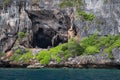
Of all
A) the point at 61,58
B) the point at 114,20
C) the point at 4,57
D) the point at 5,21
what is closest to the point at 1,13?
the point at 5,21

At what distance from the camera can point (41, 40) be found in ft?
352

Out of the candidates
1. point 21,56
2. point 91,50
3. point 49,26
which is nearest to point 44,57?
point 21,56

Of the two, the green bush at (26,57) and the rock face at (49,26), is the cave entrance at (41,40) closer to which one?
the rock face at (49,26)

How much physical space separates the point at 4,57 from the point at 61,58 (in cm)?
1682

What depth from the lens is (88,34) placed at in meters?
96.2

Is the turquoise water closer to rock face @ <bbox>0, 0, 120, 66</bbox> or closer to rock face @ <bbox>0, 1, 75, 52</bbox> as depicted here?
rock face @ <bbox>0, 0, 120, 66</bbox>

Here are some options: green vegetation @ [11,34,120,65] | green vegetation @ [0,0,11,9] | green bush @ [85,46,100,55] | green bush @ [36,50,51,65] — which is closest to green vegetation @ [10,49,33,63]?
green vegetation @ [11,34,120,65]

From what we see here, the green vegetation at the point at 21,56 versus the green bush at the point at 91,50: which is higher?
the green bush at the point at 91,50

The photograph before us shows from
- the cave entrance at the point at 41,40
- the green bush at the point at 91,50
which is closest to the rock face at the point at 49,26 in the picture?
the cave entrance at the point at 41,40

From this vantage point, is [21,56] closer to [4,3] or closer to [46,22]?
[46,22]

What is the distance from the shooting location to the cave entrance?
346 ft

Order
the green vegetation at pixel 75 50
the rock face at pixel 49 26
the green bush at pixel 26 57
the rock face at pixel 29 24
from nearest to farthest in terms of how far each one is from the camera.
→ the green vegetation at pixel 75 50 → the green bush at pixel 26 57 → the rock face at pixel 29 24 → the rock face at pixel 49 26

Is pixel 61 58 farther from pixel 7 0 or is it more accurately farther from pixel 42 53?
pixel 7 0

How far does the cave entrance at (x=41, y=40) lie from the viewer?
105m
